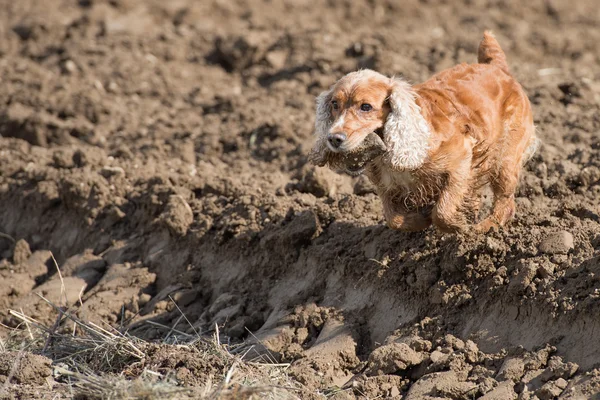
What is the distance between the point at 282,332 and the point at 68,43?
26.6 ft

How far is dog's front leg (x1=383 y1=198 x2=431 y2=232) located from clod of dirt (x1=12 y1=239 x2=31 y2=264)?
13.1ft

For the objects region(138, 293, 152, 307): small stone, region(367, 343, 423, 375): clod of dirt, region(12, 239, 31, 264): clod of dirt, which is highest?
region(367, 343, 423, 375): clod of dirt

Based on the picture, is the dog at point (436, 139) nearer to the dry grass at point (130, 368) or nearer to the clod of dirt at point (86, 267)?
the dry grass at point (130, 368)

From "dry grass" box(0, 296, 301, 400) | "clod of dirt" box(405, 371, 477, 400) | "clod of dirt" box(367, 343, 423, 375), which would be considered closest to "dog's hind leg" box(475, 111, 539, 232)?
"clod of dirt" box(367, 343, 423, 375)

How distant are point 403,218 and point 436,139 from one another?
0.67 m

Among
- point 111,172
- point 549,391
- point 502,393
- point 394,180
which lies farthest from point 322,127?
point 111,172

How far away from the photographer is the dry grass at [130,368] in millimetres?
5676

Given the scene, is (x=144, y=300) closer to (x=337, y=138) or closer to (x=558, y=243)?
(x=337, y=138)

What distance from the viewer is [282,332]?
6996 millimetres

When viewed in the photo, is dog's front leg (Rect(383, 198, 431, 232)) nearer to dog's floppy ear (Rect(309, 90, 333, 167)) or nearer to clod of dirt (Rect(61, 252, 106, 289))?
dog's floppy ear (Rect(309, 90, 333, 167))

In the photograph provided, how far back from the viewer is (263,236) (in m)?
7.88

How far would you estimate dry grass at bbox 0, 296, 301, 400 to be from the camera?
568 cm

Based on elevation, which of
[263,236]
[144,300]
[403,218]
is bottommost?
[144,300]

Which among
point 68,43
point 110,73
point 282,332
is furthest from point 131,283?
point 68,43
